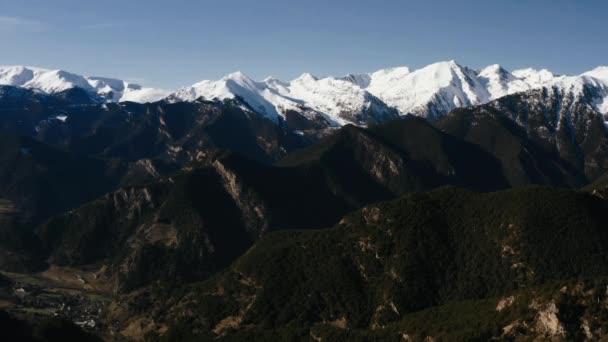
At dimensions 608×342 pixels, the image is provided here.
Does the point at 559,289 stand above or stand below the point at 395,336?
above

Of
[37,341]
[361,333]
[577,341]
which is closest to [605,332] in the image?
[577,341]

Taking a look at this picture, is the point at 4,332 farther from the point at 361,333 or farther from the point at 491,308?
the point at 491,308

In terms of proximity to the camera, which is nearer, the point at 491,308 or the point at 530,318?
the point at 530,318

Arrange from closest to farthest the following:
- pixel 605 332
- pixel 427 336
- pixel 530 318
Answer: pixel 605 332
pixel 530 318
pixel 427 336

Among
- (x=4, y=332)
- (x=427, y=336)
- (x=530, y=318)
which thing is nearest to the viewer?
(x=530, y=318)

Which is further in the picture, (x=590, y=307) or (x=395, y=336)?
(x=395, y=336)

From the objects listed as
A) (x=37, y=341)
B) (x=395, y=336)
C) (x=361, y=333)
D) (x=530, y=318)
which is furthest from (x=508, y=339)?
(x=37, y=341)

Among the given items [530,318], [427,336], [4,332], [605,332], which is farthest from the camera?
[4,332]

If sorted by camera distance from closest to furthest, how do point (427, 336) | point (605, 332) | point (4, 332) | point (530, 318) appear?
point (605, 332) < point (530, 318) < point (427, 336) < point (4, 332)

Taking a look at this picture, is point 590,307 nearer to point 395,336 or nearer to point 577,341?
point 577,341
